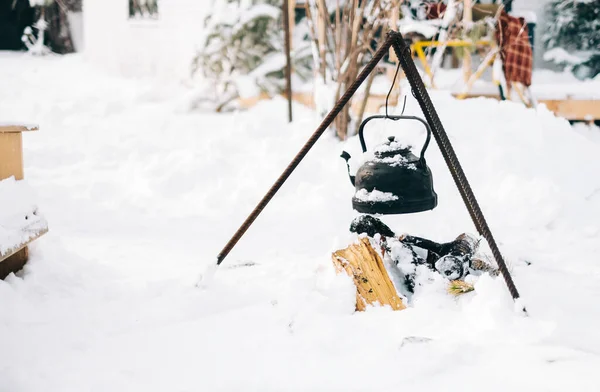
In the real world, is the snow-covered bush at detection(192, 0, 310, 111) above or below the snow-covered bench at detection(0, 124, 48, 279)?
above

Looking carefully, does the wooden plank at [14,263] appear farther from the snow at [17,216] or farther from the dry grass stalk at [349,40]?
the dry grass stalk at [349,40]

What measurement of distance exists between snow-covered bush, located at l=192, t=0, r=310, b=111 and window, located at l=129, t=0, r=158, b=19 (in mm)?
3568

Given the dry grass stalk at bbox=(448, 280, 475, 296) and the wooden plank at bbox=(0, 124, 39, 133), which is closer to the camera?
the dry grass stalk at bbox=(448, 280, 475, 296)

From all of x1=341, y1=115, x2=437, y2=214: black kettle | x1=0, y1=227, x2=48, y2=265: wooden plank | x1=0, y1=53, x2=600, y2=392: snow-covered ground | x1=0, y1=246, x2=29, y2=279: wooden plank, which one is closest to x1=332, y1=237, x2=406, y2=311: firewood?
x1=0, y1=53, x2=600, y2=392: snow-covered ground

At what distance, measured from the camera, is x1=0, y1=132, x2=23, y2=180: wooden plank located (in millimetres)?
3287

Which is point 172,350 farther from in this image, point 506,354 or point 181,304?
point 506,354

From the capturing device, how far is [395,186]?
3021mm

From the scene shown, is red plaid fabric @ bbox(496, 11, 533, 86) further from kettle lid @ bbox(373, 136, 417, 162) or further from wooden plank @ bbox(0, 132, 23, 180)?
wooden plank @ bbox(0, 132, 23, 180)

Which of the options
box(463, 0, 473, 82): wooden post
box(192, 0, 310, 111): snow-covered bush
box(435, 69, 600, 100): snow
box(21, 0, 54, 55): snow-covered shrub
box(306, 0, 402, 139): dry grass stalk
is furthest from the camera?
box(21, 0, 54, 55): snow-covered shrub

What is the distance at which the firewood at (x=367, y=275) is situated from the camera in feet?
9.86

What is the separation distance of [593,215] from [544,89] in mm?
4287

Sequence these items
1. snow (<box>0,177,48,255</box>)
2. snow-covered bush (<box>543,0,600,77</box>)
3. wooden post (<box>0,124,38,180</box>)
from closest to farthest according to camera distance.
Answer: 1. snow (<box>0,177,48,255</box>)
2. wooden post (<box>0,124,38,180</box>)
3. snow-covered bush (<box>543,0,600,77</box>)

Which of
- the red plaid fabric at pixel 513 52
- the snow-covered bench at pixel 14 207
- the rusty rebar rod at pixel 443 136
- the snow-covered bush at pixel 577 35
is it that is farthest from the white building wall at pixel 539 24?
the snow-covered bench at pixel 14 207

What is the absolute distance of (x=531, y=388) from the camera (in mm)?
2236
